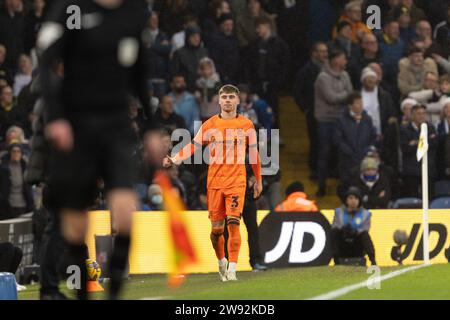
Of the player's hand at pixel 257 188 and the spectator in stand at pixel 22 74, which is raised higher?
the spectator in stand at pixel 22 74

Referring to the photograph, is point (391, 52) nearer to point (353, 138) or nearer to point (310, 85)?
point (310, 85)

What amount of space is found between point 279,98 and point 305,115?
1698 millimetres

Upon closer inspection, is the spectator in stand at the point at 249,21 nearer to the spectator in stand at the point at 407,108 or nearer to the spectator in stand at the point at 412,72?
the spectator in stand at the point at 412,72

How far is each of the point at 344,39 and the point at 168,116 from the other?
4.09m

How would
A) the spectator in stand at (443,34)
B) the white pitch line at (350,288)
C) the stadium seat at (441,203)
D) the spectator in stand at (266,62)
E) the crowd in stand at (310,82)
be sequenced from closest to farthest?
the white pitch line at (350,288) → the stadium seat at (441,203) → the crowd in stand at (310,82) → the spectator in stand at (266,62) → the spectator in stand at (443,34)

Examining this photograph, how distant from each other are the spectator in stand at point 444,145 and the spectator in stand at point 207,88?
12.1 feet

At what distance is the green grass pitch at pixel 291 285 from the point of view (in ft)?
45.7

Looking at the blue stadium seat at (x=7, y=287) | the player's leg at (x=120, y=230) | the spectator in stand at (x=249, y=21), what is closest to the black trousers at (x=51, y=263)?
the blue stadium seat at (x=7, y=287)

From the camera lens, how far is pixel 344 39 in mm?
25312

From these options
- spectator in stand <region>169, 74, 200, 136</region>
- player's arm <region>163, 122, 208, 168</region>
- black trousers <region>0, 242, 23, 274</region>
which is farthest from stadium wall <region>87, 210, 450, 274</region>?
spectator in stand <region>169, 74, 200, 136</region>

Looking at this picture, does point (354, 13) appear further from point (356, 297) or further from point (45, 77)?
point (45, 77)

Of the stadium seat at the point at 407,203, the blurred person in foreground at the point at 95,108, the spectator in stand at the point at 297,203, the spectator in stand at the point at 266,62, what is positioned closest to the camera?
the blurred person in foreground at the point at 95,108

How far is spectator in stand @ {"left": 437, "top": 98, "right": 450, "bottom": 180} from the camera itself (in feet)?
77.2

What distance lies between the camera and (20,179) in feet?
70.7
